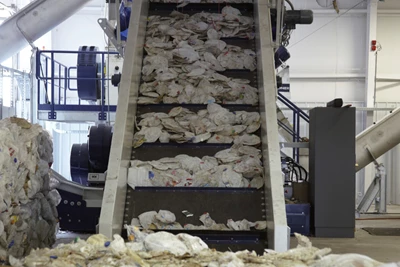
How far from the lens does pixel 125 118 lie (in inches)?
180

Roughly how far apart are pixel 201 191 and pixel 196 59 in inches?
61.6

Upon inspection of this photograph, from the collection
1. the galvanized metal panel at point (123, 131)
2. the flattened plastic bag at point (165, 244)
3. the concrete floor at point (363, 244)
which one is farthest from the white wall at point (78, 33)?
the flattened plastic bag at point (165, 244)

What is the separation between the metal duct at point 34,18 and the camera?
359 inches

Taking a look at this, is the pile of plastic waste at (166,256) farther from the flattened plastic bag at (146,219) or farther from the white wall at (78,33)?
the white wall at (78,33)

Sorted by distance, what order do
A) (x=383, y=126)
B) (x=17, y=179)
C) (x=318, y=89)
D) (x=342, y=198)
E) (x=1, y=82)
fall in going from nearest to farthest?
1. (x=17, y=179)
2. (x=342, y=198)
3. (x=383, y=126)
4. (x=1, y=82)
5. (x=318, y=89)

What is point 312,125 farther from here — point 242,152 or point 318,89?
point 318,89

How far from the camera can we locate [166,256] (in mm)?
3078

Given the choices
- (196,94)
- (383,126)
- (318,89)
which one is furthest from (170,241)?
(318,89)

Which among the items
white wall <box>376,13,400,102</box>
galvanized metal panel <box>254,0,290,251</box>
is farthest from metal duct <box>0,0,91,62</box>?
white wall <box>376,13,400,102</box>

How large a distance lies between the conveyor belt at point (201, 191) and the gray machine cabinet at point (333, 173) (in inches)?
126

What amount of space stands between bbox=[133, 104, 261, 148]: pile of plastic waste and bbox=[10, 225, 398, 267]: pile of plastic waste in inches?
60.4

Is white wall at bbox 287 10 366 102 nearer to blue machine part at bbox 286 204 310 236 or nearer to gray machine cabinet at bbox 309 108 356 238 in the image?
gray machine cabinet at bbox 309 108 356 238

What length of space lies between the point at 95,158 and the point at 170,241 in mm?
4425

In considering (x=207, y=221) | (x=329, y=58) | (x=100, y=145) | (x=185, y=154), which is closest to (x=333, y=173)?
(x=100, y=145)
